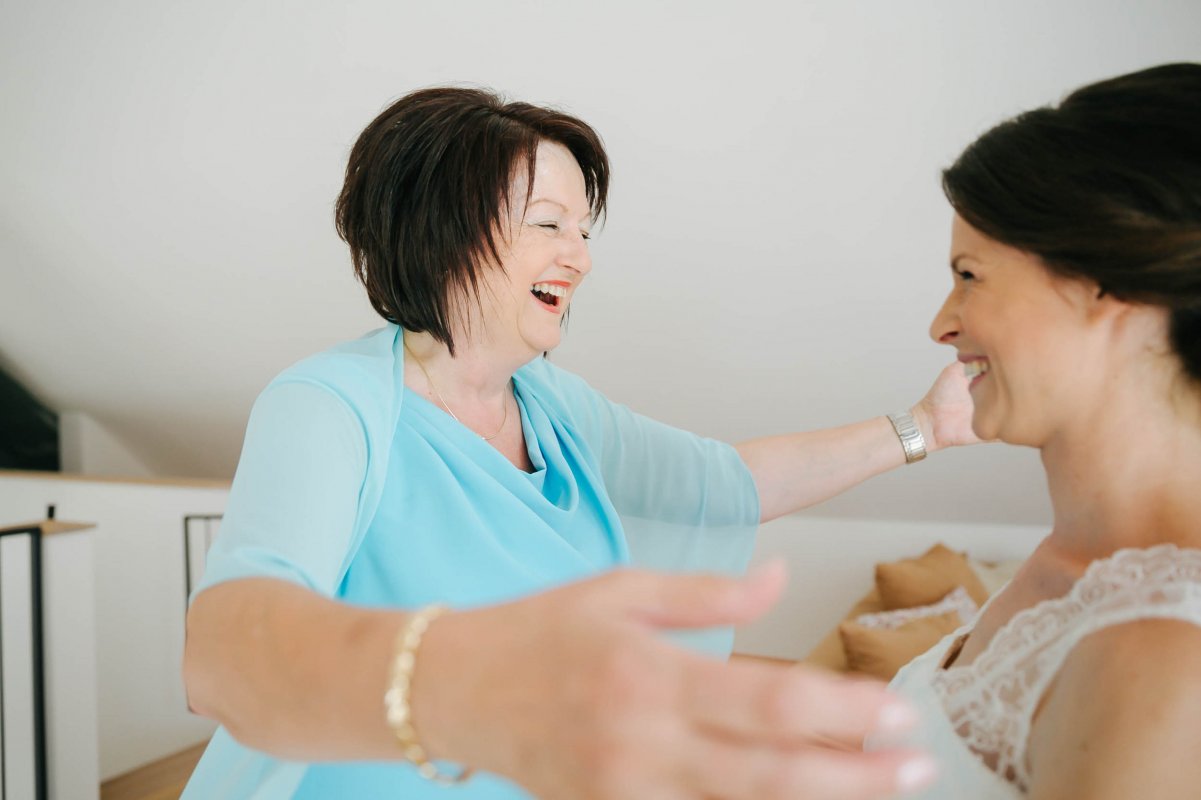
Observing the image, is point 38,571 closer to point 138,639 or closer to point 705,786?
point 138,639

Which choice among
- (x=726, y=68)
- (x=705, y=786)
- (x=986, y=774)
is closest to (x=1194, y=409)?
(x=986, y=774)

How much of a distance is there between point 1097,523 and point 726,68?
1744mm

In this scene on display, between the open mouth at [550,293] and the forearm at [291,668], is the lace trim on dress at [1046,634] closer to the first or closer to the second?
the forearm at [291,668]

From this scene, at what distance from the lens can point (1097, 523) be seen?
0.96m

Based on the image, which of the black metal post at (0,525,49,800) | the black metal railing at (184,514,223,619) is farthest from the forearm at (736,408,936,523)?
the black metal railing at (184,514,223,619)

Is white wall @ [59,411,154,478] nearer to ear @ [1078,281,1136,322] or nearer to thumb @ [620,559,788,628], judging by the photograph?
ear @ [1078,281,1136,322]

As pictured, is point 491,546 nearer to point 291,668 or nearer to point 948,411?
point 291,668

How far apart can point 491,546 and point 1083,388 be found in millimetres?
739

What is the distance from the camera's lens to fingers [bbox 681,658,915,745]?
0.37 m

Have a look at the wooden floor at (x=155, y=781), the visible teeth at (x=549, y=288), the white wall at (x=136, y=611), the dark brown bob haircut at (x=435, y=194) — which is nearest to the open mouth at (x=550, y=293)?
the visible teeth at (x=549, y=288)

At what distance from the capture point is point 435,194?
140 cm

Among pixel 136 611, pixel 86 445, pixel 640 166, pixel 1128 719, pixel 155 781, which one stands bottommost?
pixel 155 781

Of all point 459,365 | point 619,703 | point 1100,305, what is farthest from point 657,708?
point 459,365

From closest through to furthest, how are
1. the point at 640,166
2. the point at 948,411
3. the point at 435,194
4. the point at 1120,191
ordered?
the point at 1120,191 → the point at 435,194 → the point at 948,411 → the point at 640,166
